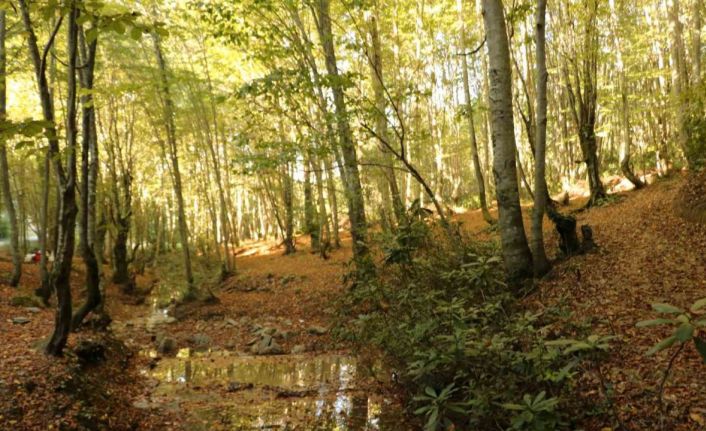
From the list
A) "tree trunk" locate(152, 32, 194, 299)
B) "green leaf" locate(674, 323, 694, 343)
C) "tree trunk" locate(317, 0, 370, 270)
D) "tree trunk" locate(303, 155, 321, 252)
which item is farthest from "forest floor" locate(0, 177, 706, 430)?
"tree trunk" locate(303, 155, 321, 252)

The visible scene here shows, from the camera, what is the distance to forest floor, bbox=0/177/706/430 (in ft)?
12.5

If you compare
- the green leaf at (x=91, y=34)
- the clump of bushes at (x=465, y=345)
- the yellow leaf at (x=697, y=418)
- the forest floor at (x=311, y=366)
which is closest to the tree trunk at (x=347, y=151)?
the clump of bushes at (x=465, y=345)

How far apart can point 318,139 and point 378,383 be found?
507cm

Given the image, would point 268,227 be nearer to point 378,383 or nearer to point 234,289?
point 234,289

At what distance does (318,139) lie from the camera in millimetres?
9102

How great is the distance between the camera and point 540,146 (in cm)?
643

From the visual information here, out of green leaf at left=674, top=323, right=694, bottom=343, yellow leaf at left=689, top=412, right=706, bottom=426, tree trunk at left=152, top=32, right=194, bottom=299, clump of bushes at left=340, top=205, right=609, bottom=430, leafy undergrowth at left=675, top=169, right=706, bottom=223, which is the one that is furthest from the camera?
tree trunk at left=152, top=32, right=194, bottom=299

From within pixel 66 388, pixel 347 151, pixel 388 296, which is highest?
pixel 347 151

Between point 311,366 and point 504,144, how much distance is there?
15.1 feet

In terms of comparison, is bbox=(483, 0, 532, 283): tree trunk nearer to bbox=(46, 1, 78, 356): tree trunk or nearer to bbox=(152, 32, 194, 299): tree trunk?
bbox=(46, 1, 78, 356): tree trunk

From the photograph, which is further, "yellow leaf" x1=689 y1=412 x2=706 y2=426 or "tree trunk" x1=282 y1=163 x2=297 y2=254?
"tree trunk" x1=282 y1=163 x2=297 y2=254

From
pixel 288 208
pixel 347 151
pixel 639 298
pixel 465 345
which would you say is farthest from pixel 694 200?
pixel 288 208

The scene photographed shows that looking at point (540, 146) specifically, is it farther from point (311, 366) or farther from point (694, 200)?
point (311, 366)

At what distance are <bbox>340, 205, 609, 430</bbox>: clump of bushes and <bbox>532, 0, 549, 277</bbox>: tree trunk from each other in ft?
2.05
